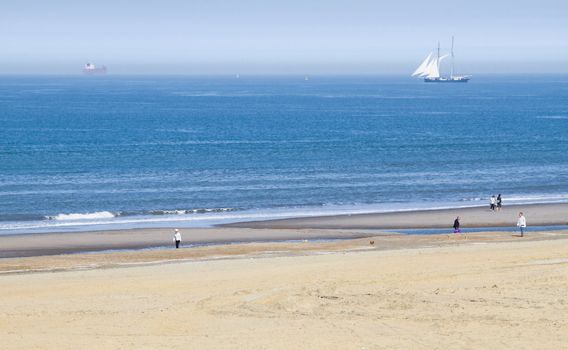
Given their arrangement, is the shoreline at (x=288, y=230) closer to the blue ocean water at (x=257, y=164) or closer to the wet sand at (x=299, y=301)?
the blue ocean water at (x=257, y=164)

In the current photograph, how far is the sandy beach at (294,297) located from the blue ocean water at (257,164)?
13.6 metres

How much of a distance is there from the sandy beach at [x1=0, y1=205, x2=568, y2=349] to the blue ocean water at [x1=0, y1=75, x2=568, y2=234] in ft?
44.7

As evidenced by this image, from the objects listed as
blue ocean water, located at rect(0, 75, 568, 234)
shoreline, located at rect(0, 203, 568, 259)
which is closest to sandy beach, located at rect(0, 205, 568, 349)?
shoreline, located at rect(0, 203, 568, 259)

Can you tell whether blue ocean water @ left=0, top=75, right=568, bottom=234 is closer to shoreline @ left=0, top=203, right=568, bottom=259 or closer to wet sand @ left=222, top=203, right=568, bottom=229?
wet sand @ left=222, top=203, right=568, bottom=229

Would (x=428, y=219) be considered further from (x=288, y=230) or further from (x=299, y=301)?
(x=299, y=301)

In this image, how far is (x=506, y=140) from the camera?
92.7 m

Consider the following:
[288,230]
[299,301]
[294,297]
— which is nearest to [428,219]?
[288,230]

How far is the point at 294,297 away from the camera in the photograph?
2588 cm

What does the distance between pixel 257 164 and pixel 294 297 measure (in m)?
47.7

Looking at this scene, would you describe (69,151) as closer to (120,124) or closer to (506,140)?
(120,124)

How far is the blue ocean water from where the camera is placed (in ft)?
175

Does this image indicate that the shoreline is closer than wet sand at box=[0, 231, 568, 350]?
No

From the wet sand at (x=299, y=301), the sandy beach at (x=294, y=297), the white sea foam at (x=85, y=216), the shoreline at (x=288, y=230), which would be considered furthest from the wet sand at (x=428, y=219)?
the wet sand at (x=299, y=301)

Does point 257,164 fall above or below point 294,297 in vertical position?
below
